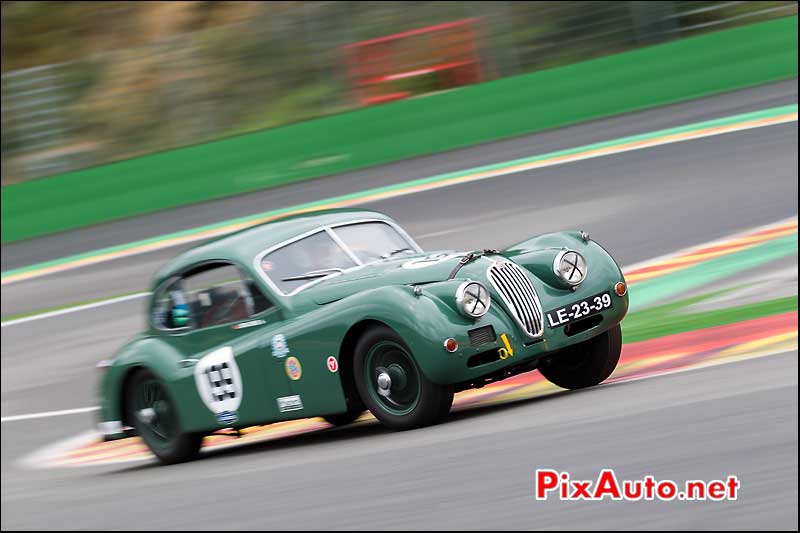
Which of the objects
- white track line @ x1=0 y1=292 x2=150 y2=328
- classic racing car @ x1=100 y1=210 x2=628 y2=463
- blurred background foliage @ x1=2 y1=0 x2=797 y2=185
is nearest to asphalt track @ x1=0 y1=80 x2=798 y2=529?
classic racing car @ x1=100 y1=210 x2=628 y2=463

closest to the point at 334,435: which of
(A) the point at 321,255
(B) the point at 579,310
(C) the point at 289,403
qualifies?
(C) the point at 289,403

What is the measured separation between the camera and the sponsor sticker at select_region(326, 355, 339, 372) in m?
6.70

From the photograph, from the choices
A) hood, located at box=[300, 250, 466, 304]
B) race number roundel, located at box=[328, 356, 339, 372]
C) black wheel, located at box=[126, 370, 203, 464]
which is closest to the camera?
race number roundel, located at box=[328, 356, 339, 372]

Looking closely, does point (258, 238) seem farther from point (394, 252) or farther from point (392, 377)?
point (392, 377)

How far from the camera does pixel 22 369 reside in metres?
13.2

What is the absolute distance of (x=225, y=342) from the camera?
7.54 metres

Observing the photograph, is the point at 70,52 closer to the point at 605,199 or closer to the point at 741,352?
the point at 605,199

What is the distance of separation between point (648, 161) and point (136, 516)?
32.6 feet

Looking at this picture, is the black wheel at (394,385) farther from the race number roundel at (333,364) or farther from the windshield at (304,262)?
the windshield at (304,262)

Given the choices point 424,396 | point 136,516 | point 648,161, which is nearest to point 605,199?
point 648,161

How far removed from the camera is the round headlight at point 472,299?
6363 mm

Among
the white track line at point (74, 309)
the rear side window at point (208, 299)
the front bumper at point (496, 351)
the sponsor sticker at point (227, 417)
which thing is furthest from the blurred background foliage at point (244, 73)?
the front bumper at point (496, 351)

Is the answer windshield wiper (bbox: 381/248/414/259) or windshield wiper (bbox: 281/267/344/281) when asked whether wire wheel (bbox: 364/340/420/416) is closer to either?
windshield wiper (bbox: 281/267/344/281)

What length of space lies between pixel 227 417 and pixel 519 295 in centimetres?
206
